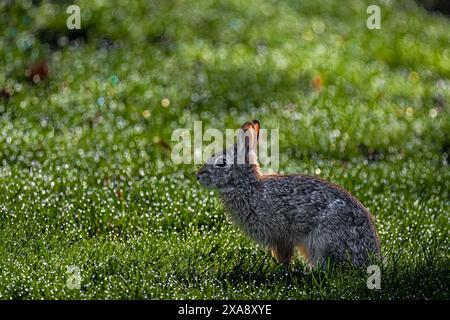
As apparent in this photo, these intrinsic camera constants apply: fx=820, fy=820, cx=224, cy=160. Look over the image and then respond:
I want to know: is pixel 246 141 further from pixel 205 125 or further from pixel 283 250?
pixel 205 125

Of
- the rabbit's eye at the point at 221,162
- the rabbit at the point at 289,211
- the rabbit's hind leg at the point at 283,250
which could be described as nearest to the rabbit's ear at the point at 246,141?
the rabbit at the point at 289,211

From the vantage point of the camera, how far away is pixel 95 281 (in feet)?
21.1

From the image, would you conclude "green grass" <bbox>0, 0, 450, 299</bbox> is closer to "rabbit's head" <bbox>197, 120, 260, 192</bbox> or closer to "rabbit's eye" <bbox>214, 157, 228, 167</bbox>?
"rabbit's head" <bbox>197, 120, 260, 192</bbox>

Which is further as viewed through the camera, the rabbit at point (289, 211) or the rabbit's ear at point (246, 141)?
the rabbit's ear at point (246, 141)

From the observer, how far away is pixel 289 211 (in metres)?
6.80

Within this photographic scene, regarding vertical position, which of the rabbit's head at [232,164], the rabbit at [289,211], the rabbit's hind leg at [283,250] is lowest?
the rabbit's hind leg at [283,250]

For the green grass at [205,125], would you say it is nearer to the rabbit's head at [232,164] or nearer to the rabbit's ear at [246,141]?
the rabbit's head at [232,164]

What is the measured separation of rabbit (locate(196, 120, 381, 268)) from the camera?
21.9 feet

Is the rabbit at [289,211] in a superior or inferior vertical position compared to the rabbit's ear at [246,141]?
inferior

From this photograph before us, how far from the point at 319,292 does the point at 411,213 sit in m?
2.50

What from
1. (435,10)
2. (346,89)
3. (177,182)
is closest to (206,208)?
(177,182)

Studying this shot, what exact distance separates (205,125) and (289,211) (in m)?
4.07

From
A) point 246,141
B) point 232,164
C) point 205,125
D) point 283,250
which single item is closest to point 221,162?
point 232,164

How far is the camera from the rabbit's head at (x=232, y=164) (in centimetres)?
A: 692
